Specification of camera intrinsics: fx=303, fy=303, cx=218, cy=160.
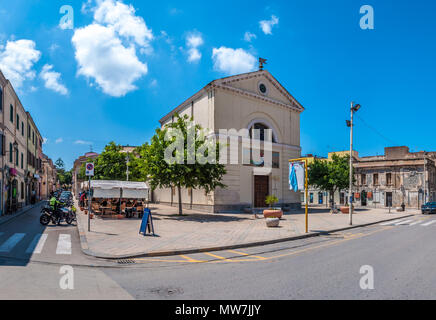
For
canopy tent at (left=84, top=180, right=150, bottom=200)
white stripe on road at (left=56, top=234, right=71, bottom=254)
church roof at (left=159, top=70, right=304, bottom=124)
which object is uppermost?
church roof at (left=159, top=70, right=304, bottom=124)

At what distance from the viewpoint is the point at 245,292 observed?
17.8 ft

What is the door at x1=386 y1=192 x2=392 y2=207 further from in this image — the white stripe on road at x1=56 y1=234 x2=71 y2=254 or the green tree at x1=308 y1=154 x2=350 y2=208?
the white stripe on road at x1=56 y1=234 x2=71 y2=254

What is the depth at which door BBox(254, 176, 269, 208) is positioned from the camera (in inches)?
1123

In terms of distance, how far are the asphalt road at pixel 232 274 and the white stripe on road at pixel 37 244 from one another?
0.53 feet

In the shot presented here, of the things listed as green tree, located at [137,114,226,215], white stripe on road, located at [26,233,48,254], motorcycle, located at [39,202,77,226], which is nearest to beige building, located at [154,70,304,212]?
green tree, located at [137,114,226,215]

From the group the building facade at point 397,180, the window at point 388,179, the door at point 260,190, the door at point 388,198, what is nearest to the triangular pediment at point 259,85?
the door at point 260,190

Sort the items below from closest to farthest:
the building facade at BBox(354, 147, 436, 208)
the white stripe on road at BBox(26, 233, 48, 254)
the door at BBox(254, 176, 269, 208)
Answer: the white stripe on road at BBox(26, 233, 48, 254) < the door at BBox(254, 176, 269, 208) < the building facade at BBox(354, 147, 436, 208)

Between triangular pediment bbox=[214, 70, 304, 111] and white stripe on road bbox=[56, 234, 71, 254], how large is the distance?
18.2m

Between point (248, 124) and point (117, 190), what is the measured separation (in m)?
14.2

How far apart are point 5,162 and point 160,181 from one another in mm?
11349

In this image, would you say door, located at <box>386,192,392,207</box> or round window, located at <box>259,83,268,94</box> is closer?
round window, located at <box>259,83,268,94</box>

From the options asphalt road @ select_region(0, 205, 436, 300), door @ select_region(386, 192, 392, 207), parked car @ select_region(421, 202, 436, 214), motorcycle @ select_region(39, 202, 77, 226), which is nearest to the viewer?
asphalt road @ select_region(0, 205, 436, 300)
